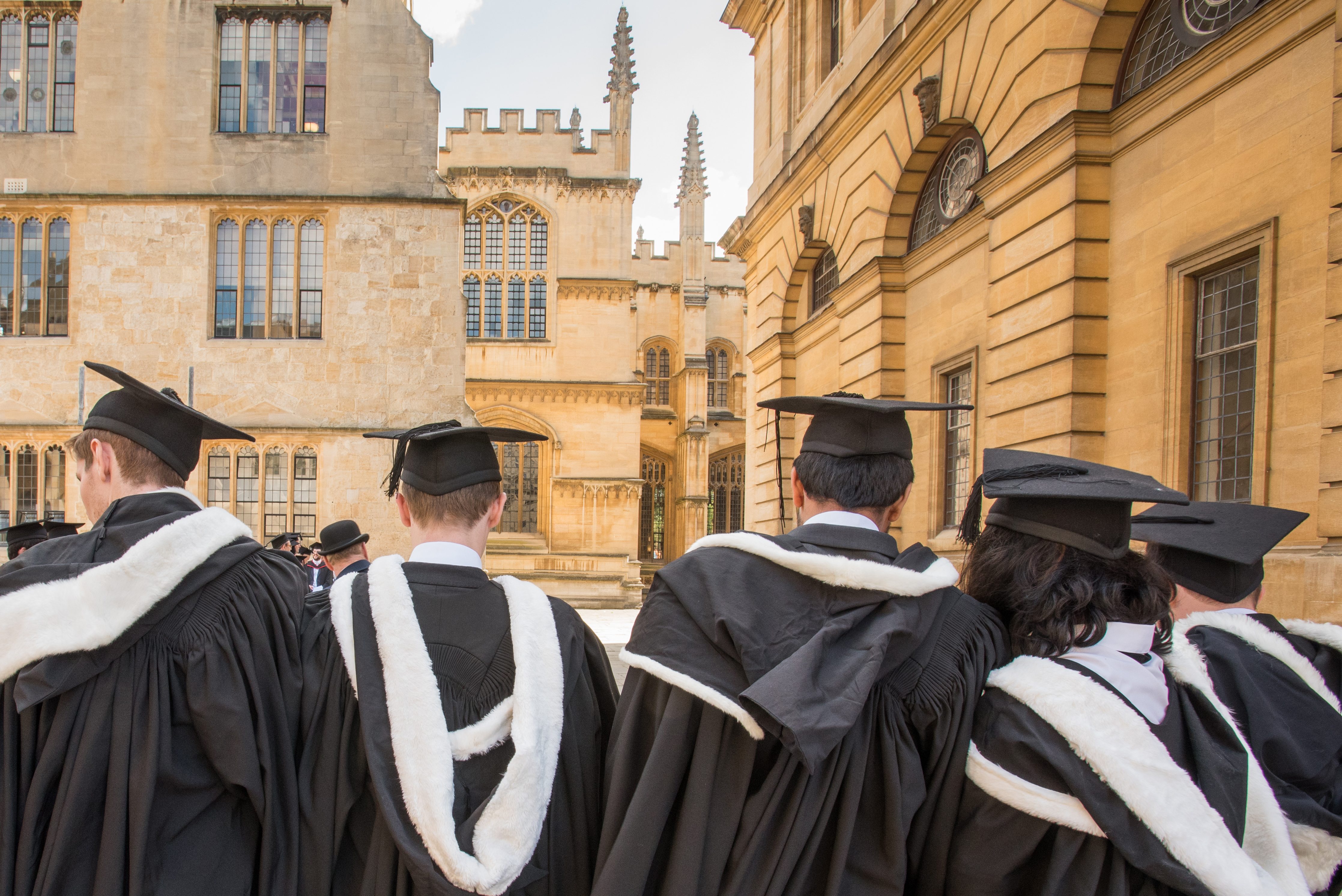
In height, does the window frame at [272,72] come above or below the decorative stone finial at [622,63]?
below

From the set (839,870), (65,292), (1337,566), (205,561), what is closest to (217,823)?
(205,561)

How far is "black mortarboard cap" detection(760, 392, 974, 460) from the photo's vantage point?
2324 mm

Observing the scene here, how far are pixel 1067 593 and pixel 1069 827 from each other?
0.49 meters

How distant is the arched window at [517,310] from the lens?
29.1m

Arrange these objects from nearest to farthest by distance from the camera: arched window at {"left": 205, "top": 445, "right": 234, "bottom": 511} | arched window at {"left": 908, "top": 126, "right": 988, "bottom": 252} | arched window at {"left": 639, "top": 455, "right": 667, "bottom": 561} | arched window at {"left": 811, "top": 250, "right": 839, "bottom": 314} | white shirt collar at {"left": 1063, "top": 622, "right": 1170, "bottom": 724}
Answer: white shirt collar at {"left": 1063, "top": 622, "right": 1170, "bottom": 724} < arched window at {"left": 908, "top": 126, "right": 988, "bottom": 252} < arched window at {"left": 811, "top": 250, "right": 839, "bottom": 314} < arched window at {"left": 205, "top": 445, "right": 234, "bottom": 511} < arched window at {"left": 639, "top": 455, "right": 667, "bottom": 561}

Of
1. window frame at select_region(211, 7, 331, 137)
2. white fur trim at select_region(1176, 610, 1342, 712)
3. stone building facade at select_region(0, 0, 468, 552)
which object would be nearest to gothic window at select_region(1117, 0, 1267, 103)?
white fur trim at select_region(1176, 610, 1342, 712)

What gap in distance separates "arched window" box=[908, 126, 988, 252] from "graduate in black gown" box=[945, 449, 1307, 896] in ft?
29.6

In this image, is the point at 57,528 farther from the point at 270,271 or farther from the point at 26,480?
the point at 26,480

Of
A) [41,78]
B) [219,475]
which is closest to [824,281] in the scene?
[219,475]

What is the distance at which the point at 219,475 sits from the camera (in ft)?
50.3

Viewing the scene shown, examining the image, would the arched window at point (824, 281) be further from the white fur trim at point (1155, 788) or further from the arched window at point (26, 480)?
the arched window at point (26, 480)

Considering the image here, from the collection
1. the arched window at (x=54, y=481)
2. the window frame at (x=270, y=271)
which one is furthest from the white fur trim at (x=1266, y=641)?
the arched window at (x=54, y=481)

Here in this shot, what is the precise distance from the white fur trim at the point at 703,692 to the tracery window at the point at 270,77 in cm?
1622

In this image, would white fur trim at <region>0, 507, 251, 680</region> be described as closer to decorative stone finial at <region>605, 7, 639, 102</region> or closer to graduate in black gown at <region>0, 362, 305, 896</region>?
graduate in black gown at <region>0, 362, 305, 896</region>
